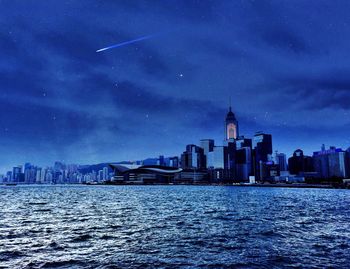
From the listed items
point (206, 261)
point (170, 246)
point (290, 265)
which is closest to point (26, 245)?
point (170, 246)

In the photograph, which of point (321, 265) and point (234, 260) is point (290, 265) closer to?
point (321, 265)

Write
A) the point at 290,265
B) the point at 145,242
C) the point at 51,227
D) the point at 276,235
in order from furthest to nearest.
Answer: the point at 51,227
the point at 276,235
the point at 145,242
the point at 290,265

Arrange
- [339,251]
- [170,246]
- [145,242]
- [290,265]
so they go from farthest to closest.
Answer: [145,242]
[170,246]
[339,251]
[290,265]

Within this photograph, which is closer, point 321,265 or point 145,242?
point 321,265

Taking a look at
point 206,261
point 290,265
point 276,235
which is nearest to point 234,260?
point 206,261

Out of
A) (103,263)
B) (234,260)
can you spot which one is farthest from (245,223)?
(103,263)

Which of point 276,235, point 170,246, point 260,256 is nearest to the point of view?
point 260,256

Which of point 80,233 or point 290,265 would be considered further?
point 80,233

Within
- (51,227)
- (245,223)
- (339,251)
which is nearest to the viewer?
(339,251)

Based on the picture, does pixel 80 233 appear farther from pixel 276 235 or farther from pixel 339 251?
pixel 339 251
